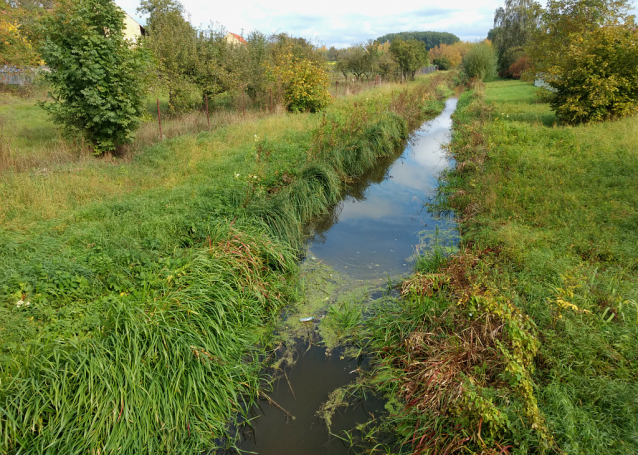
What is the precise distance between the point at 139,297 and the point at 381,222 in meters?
4.89

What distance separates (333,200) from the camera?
8211 mm

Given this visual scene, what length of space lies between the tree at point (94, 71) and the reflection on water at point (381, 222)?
16.1 feet

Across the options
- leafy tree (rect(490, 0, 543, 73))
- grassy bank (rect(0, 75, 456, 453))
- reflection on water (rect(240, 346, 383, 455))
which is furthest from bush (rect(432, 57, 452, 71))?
reflection on water (rect(240, 346, 383, 455))

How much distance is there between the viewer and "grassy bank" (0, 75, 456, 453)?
9.26 feet

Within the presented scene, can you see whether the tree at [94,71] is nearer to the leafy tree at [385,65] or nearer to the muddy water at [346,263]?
the muddy water at [346,263]

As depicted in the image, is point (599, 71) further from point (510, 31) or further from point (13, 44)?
point (510, 31)

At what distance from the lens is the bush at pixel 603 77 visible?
1119 centimetres

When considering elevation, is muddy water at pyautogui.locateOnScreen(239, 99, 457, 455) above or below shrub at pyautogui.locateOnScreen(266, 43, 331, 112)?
below

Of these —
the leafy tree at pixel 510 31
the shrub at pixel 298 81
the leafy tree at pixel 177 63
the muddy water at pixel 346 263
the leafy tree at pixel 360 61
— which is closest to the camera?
the muddy water at pixel 346 263

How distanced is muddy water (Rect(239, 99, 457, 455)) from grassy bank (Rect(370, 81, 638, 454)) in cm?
56

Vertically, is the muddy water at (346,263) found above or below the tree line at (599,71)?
below

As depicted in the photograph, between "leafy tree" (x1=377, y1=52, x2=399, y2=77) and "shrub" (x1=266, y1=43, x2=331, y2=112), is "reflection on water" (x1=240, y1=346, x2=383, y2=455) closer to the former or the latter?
"shrub" (x1=266, y1=43, x2=331, y2=112)

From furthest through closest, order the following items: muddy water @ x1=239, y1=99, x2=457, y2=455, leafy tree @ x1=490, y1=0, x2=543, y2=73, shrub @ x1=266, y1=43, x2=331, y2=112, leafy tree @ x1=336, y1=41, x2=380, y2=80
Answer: leafy tree @ x1=490, y1=0, x2=543, y2=73
leafy tree @ x1=336, y1=41, x2=380, y2=80
shrub @ x1=266, y1=43, x2=331, y2=112
muddy water @ x1=239, y1=99, x2=457, y2=455

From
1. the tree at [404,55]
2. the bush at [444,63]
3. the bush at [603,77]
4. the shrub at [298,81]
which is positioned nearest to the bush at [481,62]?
the tree at [404,55]
